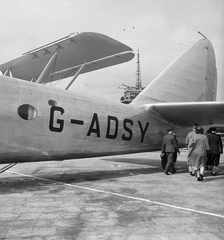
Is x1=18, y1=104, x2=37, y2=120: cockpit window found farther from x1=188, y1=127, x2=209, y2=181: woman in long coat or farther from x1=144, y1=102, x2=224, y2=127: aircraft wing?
x1=188, y1=127, x2=209, y2=181: woman in long coat

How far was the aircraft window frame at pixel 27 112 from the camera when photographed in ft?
23.1

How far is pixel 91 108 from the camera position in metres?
8.65

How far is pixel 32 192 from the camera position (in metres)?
6.69

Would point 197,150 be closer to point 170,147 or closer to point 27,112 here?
point 170,147

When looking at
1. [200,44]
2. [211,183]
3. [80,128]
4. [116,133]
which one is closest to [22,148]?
[80,128]

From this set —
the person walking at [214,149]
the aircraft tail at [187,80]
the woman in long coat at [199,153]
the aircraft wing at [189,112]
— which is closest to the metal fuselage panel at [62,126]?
the aircraft wing at [189,112]

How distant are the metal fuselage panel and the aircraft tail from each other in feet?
6.47

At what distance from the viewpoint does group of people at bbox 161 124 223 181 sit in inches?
330

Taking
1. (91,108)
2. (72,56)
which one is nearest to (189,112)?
(91,108)

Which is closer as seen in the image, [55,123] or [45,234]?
[45,234]

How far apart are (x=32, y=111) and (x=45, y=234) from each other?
4.17 m

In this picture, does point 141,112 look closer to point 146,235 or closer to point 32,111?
point 32,111

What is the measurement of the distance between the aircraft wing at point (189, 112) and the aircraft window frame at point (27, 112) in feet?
15.9

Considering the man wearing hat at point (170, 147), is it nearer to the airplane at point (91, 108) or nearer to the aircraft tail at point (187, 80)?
the airplane at point (91, 108)
